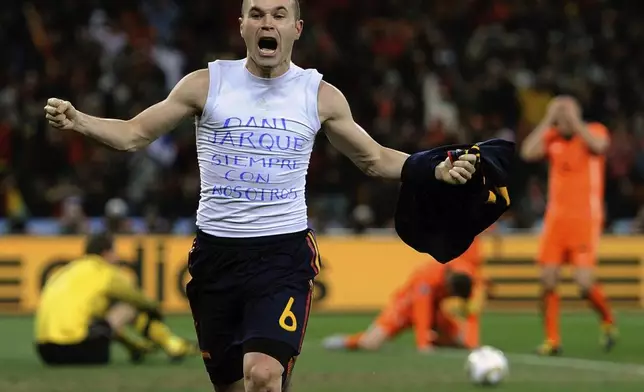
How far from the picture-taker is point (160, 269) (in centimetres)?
1950

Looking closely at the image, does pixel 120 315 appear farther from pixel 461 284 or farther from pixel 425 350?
pixel 461 284

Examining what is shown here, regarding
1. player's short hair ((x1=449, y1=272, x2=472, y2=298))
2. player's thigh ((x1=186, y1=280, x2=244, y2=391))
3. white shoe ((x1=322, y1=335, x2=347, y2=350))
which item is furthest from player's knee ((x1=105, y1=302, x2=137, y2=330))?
player's thigh ((x1=186, y1=280, x2=244, y2=391))

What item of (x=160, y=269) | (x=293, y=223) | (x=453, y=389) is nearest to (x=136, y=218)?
(x=160, y=269)

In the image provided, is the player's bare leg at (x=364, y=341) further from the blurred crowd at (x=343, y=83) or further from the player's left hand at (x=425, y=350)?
the blurred crowd at (x=343, y=83)

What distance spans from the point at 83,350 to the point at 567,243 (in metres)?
4.78

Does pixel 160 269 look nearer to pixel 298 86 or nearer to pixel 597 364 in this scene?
pixel 597 364

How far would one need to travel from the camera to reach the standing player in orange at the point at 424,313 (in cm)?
1414

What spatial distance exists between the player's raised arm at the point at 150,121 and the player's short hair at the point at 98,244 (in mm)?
6294

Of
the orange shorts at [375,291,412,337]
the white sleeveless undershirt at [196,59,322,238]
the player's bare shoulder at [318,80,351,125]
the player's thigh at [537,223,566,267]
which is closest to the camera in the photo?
the white sleeveless undershirt at [196,59,322,238]

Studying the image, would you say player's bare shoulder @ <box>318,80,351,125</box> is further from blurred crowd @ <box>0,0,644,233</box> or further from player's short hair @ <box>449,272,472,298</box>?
blurred crowd @ <box>0,0,644,233</box>

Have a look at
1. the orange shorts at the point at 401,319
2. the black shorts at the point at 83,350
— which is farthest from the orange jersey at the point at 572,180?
the black shorts at the point at 83,350

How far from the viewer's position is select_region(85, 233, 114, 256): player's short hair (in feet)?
43.4

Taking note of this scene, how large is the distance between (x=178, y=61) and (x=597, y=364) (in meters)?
12.0

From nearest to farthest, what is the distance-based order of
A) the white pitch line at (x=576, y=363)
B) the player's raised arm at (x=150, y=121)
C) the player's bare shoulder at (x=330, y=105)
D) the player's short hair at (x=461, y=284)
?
1. the player's raised arm at (x=150, y=121)
2. the player's bare shoulder at (x=330, y=105)
3. the white pitch line at (x=576, y=363)
4. the player's short hair at (x=461, y=284)
